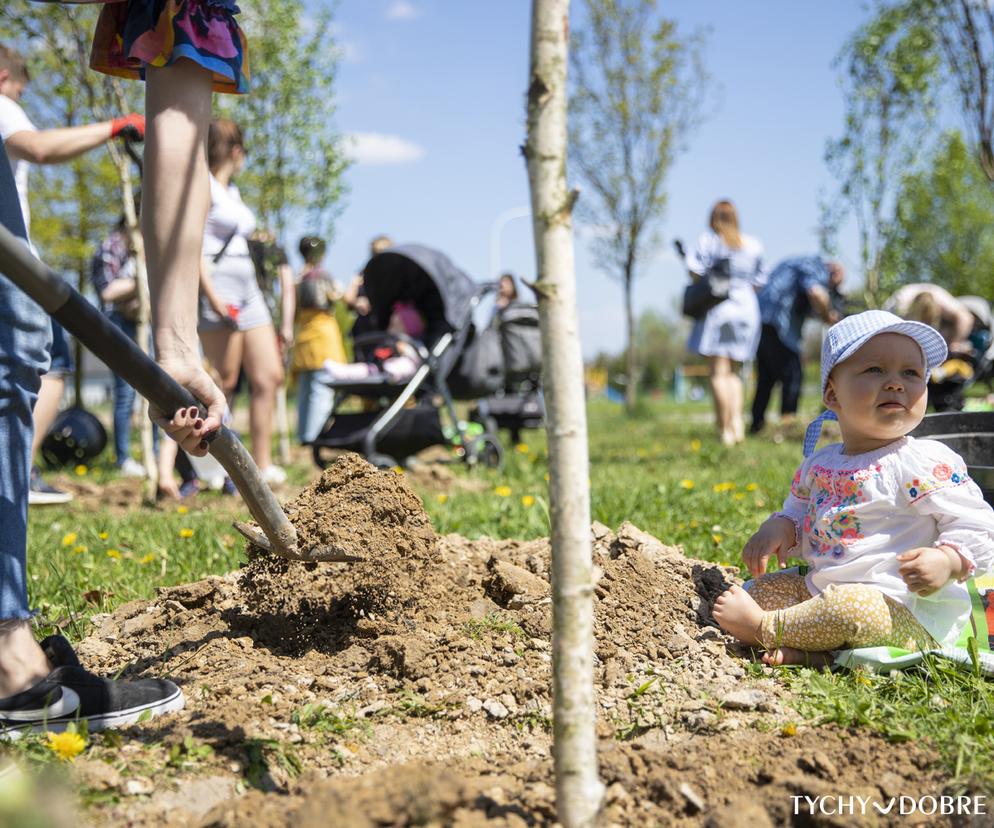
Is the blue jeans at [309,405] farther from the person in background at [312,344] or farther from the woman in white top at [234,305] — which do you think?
the woman in white top at [234,305]

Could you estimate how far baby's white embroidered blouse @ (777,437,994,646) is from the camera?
2227 millimetres

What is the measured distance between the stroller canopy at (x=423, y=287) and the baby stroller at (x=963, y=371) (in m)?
4.22

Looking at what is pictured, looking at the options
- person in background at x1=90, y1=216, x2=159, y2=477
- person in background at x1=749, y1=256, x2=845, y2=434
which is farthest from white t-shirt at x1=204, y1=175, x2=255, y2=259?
person in background at x1=749, y1=256, x2=845, y2=434

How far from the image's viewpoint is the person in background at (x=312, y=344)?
25.4ft

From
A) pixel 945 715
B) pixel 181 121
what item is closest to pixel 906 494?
pixel 945 715

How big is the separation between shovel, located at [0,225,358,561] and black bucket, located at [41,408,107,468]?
6.67 meters

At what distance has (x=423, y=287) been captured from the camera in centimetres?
703

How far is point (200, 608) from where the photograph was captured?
266cm

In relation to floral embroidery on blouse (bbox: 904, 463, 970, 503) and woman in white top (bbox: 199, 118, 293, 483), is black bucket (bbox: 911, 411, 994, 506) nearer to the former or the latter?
floral embroidery on blouse (bbox: 904, 463, 970, 503)

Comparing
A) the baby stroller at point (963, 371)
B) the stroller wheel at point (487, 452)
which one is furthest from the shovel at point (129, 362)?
the baby stroller at point (963, 371)

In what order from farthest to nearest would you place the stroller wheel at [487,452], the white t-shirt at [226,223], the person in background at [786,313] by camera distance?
1. the person in background at [786,313]
2. the stroller wheel at [487,452]
3. the white t-shirt at [226,223]

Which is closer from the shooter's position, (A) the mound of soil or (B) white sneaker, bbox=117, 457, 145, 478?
(A) the mound of soil

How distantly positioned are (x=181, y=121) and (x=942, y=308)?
8.61 metres

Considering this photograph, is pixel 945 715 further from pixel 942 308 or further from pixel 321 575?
pixel 942 308
